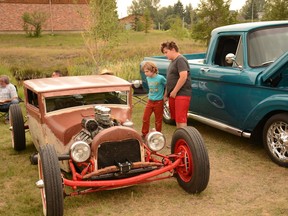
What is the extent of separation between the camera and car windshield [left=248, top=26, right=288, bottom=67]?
578 centimetres

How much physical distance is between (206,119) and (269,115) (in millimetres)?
1394

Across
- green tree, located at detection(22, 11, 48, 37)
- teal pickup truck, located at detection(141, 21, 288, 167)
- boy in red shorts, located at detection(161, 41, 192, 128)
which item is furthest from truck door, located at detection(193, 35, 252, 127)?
green tree, located at detection(22, 11, 48, 37)

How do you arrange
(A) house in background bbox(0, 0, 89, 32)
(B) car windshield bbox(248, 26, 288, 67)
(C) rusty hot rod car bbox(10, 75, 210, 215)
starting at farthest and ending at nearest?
(A) house in background bbox(0, 0, 89, 32), (B) car windshield bbox(248, 26, 288, 67), (C) rusty hot rod car bbox(10, 75, 210, 215)

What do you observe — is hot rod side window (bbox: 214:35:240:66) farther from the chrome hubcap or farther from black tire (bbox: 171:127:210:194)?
black tire (bbox: 171:127:210:194)

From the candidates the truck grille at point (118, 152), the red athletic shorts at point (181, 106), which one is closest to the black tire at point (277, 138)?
the red athletic shorts at point (181, 106)

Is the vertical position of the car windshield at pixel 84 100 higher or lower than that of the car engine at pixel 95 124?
higher

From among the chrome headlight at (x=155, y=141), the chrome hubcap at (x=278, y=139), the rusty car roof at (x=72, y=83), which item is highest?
the rusty car roof at (x=72, y=83)

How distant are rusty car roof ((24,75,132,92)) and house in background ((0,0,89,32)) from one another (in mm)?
32455

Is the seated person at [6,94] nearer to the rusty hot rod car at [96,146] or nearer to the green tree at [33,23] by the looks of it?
the rusty hot rod car at [96,146]

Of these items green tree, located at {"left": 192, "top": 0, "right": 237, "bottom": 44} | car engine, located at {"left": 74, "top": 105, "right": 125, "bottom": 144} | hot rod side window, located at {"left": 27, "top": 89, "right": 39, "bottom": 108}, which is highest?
green tree, located at {"left": 192, "top": 0, "right": 237, "bottom": 44}

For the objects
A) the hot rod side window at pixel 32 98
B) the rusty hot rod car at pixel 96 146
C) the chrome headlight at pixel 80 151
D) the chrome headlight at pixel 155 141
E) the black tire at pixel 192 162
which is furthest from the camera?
the hot rod side window at pixel 32 98

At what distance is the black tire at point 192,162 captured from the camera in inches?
167

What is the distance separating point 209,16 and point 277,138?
773 inches

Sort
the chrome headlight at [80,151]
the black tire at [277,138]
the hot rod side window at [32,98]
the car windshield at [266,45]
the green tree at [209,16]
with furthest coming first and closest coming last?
the green tree at [209,16]
the car windshield at [266,45]
the hot rod side window at [32,98]
the black tire at [277,138]
the chrome headlight at [80,151]
